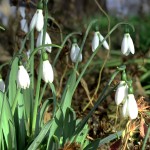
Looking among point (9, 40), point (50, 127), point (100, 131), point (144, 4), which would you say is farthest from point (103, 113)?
point (144, 4)

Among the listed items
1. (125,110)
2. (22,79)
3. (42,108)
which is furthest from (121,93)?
(42,108)

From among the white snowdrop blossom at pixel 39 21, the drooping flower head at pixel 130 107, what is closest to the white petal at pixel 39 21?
the white snowdrop blossom at pixel 39 21

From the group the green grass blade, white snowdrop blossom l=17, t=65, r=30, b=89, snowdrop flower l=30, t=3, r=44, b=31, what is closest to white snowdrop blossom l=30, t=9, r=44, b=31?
snowdrop flower l=30, t=3, r=44, b=31

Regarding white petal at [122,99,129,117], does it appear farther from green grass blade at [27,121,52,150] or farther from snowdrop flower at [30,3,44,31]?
snowdrop flower at [30,3,44,31]

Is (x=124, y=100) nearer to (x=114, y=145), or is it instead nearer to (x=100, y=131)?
(x=114, y=145)

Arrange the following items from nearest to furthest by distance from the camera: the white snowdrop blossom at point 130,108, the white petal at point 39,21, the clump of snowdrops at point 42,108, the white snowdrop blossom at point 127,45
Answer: the white snowdrop blossom at point 130,108
the clump of snowdrops at point 42,108
the white petal at point 39,21
the white snowdrop blossom at point 127,45

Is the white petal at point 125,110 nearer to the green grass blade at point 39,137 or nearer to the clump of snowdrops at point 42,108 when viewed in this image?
the clump of snowdrops at point 42,108
